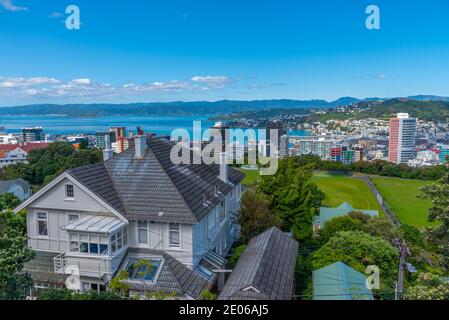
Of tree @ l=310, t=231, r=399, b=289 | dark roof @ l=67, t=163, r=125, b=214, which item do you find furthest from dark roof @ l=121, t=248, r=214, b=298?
tree @ l=310, t=231, r=399, b=289

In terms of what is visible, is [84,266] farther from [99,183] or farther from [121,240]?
[99,183]

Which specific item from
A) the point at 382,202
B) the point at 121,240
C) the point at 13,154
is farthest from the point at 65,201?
the point at 13,154

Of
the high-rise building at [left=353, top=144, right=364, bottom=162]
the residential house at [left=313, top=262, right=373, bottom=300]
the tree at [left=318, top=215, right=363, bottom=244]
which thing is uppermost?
the residential house at [left=313, top=262, right=373, bottom=300]

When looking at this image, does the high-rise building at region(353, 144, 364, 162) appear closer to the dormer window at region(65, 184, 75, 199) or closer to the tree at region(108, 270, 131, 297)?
the dormer window at region(65, 184, 75, 199)

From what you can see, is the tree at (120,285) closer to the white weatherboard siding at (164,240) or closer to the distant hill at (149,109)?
the white weatherboard siding at (164,240)
